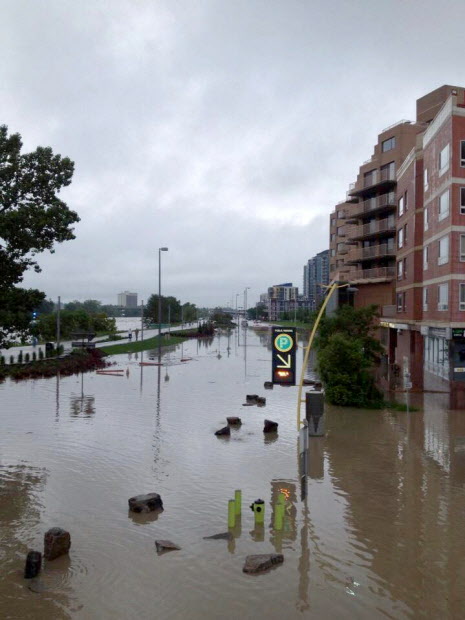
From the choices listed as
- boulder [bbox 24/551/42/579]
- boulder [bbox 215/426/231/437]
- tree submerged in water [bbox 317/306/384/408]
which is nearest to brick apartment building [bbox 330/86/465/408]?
tree submerged in water [bbox 317/306/384/408]

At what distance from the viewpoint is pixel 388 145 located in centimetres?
5325

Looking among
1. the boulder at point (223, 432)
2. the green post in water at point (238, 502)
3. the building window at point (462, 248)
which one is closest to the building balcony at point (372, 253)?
the building window at point (462, 248)

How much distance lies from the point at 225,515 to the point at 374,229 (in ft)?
149

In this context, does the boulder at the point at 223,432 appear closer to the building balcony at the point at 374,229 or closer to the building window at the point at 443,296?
the building window at the point at 443,296

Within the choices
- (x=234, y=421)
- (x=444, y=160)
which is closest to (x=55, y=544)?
(x=234, y=421)

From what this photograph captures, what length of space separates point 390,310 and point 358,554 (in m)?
35.6

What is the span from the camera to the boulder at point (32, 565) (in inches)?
391

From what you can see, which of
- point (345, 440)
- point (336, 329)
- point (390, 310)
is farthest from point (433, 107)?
point (345, 440)

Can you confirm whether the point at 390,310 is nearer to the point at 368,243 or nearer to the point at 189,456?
the point at 368,243

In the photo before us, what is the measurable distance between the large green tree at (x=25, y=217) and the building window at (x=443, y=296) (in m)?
22.1

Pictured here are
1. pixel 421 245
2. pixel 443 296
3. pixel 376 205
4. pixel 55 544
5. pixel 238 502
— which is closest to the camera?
pixel 55 544

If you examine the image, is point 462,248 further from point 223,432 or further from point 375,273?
point 375,273

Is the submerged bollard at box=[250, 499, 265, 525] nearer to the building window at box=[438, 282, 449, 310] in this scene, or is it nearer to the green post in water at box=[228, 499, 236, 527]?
the green post in water at box=[228, 499, 236, 527]

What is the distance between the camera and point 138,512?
1306cm
